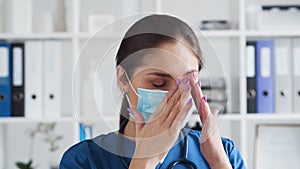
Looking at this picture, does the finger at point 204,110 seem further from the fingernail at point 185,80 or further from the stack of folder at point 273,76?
the stack of folder at point 273,76

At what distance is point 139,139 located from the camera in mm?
1088

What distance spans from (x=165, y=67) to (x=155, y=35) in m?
0.06

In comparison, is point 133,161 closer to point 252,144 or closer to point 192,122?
point 192,122

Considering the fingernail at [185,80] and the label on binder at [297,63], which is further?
the label on binder at [297,63]

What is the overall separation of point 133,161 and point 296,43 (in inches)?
54.8

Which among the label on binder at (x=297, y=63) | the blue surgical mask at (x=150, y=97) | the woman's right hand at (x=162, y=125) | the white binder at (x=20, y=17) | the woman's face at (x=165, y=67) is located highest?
the white binder at (x=20, y=17)

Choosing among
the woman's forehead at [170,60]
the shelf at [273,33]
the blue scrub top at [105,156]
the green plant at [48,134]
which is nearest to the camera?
the woman's forehead at [170,60]

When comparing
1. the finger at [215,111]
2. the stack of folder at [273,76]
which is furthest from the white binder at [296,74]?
the finger at [215,111]

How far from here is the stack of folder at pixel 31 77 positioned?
2348 mm

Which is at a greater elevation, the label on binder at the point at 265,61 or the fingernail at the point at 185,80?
the label on binder at the point at 265,61

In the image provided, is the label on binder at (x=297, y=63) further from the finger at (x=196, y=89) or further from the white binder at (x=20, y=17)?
the finger at (x=196, y=89)

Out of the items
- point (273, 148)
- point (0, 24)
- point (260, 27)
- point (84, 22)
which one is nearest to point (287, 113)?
point (273, 148)

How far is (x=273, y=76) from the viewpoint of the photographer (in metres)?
2.34

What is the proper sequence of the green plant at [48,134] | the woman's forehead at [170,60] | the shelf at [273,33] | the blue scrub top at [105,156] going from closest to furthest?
1. the woman's forehead at [170,60]
2. the blue scrub top at [105,156]
3. the shelf at [273,33]
4. the green plant at [48,134]
